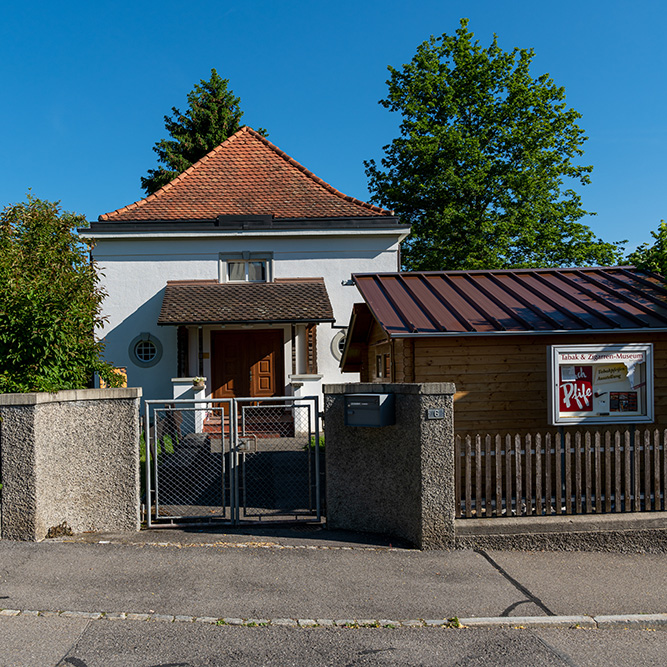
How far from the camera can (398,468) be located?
A: 7.08m

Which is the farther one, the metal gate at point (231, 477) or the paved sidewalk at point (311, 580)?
the metal gate at point (231, 477)

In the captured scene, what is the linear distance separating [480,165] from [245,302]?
1494 centimetres

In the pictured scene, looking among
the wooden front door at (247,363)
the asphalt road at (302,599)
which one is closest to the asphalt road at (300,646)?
the asphalt road at (302,599)

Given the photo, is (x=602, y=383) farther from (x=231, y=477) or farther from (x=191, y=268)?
(x=191, y=268)

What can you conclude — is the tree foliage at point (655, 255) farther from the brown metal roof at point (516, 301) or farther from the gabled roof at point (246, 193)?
the gabled roof at point (246, 193)

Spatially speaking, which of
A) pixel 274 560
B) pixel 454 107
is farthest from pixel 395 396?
pixel 454 107

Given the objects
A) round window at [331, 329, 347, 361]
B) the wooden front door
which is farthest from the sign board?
the wooden front door

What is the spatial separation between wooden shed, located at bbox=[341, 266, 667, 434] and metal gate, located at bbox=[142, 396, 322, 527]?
70.3 inches

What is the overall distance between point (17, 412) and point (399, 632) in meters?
4.70

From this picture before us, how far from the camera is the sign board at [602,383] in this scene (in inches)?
308

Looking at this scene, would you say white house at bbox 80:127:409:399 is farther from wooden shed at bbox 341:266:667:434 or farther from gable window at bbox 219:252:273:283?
wooden shed at bbox 341:266:667:434

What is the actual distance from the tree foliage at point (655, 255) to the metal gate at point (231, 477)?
231 inches

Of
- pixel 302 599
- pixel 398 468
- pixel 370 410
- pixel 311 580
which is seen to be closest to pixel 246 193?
pixel 370 410

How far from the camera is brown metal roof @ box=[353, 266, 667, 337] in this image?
8328mm
